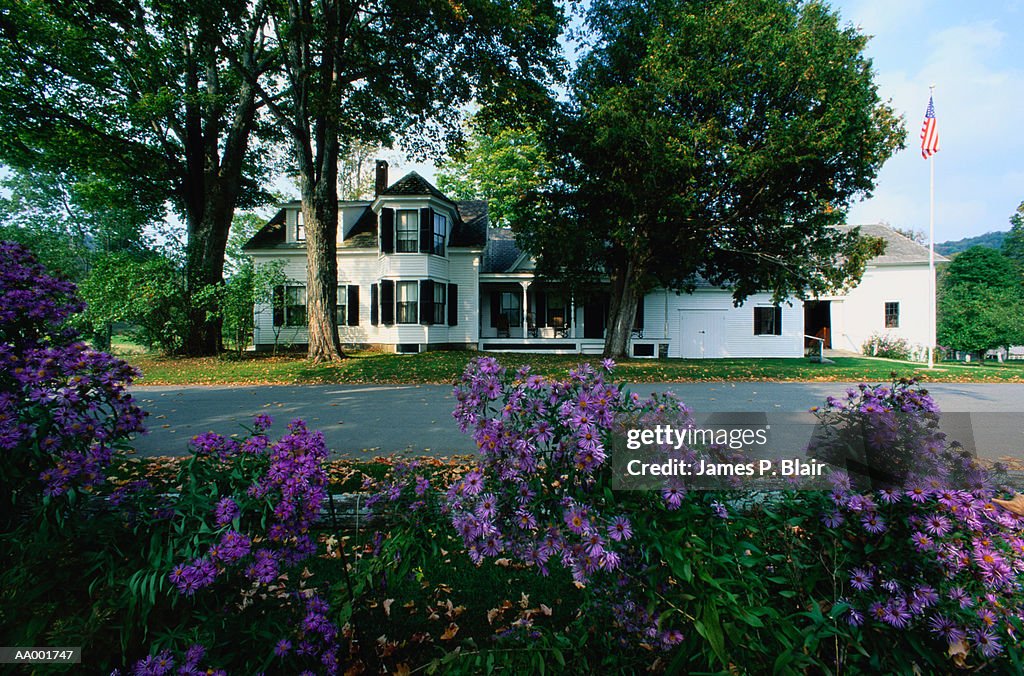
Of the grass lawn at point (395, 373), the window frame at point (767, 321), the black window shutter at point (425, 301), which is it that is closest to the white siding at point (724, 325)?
the window frame at point (767, 321)

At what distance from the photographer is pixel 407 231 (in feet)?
A: 75.0

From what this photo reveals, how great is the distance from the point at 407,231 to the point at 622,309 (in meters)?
10.6

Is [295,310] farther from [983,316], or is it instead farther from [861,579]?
[983,316]

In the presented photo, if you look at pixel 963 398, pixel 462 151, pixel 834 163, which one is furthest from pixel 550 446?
pixel 462 151

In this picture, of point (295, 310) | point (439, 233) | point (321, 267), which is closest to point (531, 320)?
point (439, 233)

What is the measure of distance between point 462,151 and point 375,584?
745 inches

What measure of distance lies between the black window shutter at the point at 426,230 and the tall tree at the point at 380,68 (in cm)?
577

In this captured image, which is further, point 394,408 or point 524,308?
point 524,308

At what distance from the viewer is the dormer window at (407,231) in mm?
22797

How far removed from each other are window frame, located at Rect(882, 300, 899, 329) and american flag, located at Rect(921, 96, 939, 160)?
12203 mm

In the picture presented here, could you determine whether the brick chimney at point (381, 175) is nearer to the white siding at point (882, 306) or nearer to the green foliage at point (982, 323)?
the white siding at point (882, 306)

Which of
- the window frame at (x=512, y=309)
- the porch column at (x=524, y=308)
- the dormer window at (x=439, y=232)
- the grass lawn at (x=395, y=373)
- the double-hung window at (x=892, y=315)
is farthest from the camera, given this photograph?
the double-hung window at (x=892, y=315)

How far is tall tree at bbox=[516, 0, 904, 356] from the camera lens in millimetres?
13961

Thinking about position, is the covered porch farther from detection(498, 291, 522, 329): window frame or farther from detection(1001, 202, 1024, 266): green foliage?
detection(1001, 202, 1024, 266): green foliage
